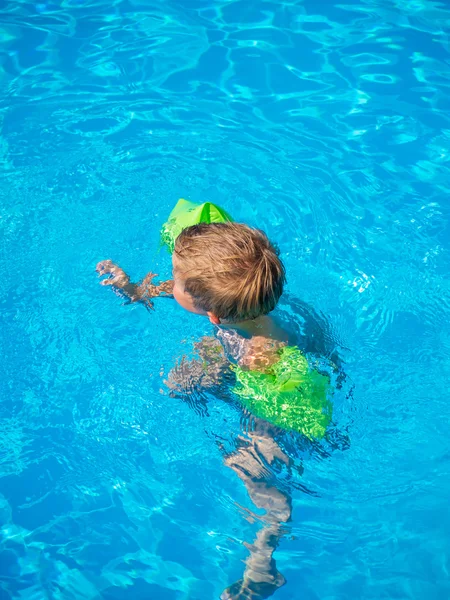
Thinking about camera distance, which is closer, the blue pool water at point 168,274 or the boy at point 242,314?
the boy at point 242,314

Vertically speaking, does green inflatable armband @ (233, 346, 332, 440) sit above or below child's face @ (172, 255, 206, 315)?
below

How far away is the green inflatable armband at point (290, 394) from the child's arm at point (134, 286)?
73cm

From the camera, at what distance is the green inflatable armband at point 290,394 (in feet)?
8.70

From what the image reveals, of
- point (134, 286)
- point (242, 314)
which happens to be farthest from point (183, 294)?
point (134, 286)

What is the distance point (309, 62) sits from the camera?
531cm

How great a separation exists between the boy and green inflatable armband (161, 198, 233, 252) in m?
0.27

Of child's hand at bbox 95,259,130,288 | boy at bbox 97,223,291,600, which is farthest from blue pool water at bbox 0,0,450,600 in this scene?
child's hand at bbox 95,259,130,288

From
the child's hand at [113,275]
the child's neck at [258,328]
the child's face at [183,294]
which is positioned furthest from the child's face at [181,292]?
the child's hand at [113,275]

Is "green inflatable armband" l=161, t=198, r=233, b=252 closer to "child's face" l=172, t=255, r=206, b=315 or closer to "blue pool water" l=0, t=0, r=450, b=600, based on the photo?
"child's face" l=172, t=255, r=206, b=315

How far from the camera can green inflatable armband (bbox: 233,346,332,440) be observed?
265 cm

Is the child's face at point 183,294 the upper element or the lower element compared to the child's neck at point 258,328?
upper

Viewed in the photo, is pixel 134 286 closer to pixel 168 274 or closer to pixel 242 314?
pixel 168 274

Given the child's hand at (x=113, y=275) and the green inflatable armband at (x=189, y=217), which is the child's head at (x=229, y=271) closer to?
the green inflatable armband at (x=189, y=217)

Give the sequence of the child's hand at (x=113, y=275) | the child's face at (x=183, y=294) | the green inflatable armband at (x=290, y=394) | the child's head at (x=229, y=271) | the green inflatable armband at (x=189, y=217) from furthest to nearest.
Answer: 1. the child's hand at (x=113, y=275)
2. the green inflatable armband at (x=189, y=217)
3. the green inflatable armband at (x=290, y=394)
4. the child's face at (x=183, y=294)
5. the child's head at (x=229, y=271)
